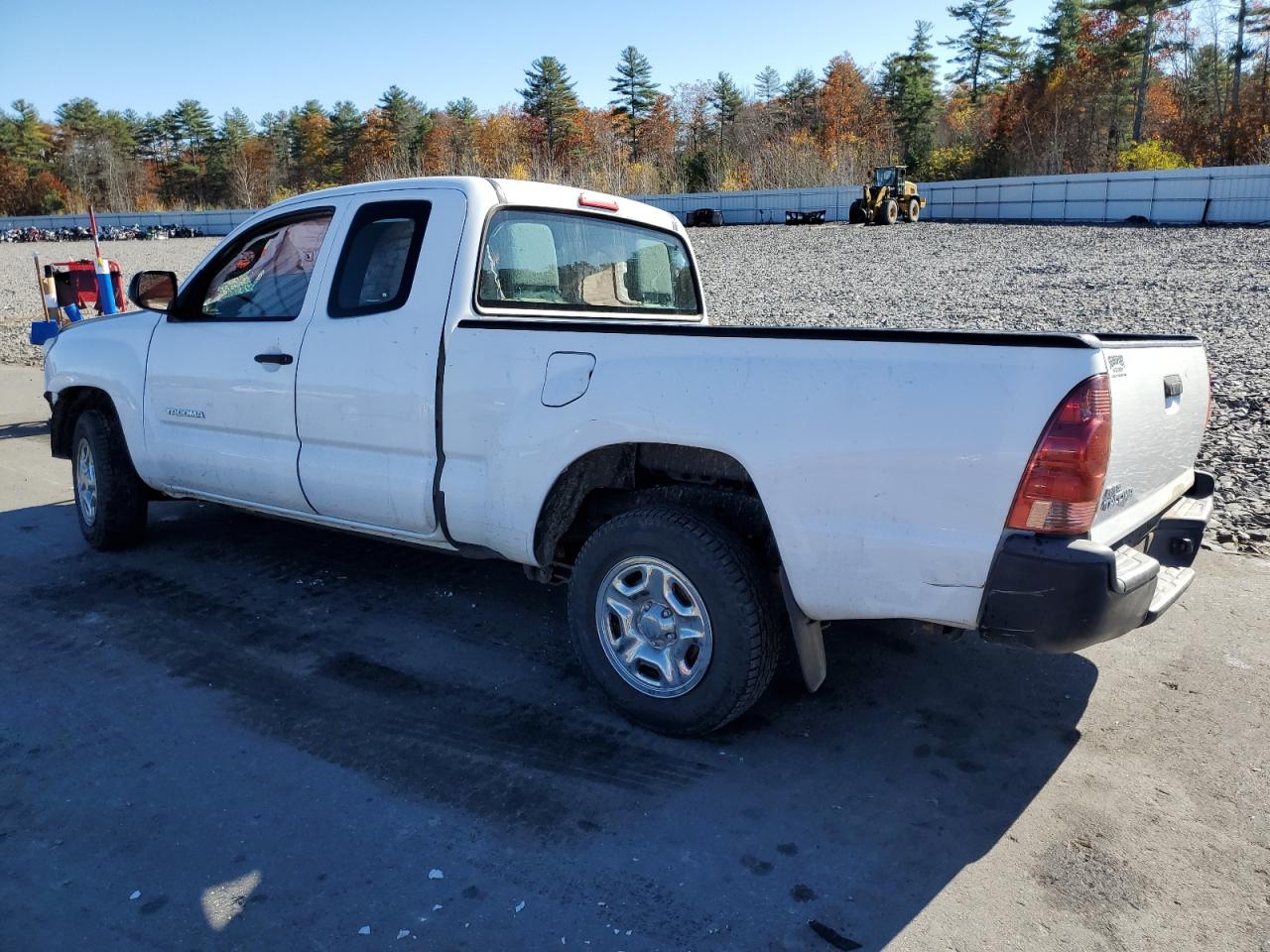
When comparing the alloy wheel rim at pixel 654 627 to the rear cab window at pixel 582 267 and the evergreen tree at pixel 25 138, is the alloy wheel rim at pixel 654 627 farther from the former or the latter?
the evergreen tree at pixel 25 138

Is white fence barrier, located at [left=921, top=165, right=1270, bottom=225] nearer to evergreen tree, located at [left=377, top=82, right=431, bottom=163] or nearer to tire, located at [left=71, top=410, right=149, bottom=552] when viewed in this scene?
tire, located at [left=71, top=410, right=149, bottom=552]

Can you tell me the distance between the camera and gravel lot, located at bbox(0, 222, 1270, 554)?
787cm

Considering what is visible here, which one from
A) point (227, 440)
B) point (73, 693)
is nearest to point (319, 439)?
point (227, 440)

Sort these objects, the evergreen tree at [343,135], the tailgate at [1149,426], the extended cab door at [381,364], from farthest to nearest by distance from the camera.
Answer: the evergreen tree at [343,135] < the extended cab door at [381,364] < the tailgate at [1149,426]

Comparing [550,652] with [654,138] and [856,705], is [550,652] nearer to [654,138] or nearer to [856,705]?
[856,705]

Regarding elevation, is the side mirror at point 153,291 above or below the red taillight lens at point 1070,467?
above

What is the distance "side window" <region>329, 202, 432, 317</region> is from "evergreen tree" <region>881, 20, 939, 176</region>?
70.0m

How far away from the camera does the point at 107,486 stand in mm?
5680

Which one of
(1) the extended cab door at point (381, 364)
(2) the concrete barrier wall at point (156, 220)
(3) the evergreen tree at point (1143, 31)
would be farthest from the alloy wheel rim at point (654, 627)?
(3) the evergreen tree at point (1143, 31)

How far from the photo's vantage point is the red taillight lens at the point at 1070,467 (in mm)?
2717

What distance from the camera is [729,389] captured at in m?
3.24

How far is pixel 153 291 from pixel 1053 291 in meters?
15.8

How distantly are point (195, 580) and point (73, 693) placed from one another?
1.38 meters

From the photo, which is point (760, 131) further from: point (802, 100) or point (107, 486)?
point (107, 486)
